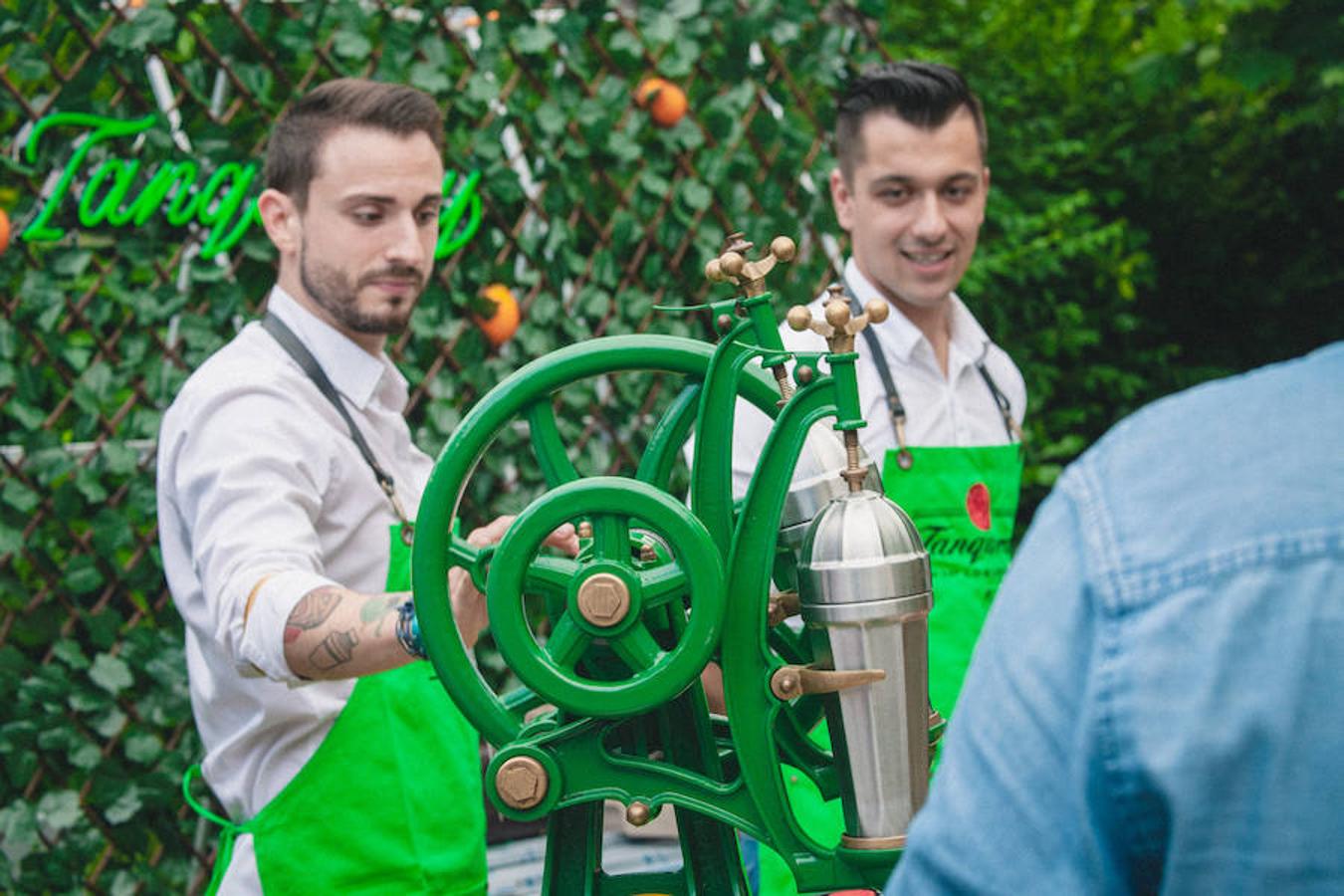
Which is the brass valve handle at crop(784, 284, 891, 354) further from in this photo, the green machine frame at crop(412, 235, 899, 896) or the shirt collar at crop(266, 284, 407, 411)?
the shirt collar at crop(266, 284, 407, 411)

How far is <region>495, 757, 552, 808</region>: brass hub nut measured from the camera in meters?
1.07

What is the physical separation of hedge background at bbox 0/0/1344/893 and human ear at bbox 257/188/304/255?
680 mm

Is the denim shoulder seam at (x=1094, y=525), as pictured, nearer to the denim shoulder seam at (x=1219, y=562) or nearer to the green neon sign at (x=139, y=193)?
the denim shoulder seam at (x=1219, y=562)

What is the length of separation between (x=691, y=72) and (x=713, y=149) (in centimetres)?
17

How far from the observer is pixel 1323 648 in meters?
0.55

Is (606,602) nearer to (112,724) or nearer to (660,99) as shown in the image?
(112,724)

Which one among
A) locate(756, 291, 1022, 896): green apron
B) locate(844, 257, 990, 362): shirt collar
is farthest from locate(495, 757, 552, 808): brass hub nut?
locate(844, 257, 990, 362): shirt collar

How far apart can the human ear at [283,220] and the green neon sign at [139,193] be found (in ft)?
2.10

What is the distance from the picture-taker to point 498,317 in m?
2.98

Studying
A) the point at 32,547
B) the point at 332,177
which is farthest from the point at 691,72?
the point at 32,547

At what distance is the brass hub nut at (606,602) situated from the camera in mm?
1039

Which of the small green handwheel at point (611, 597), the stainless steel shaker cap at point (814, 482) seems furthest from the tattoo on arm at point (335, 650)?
the stainless steel shaker cap at point (814, 482)

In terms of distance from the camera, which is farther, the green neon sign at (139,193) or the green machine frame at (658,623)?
the green neon sign at (139,193)

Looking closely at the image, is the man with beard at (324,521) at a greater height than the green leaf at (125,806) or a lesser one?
greater
